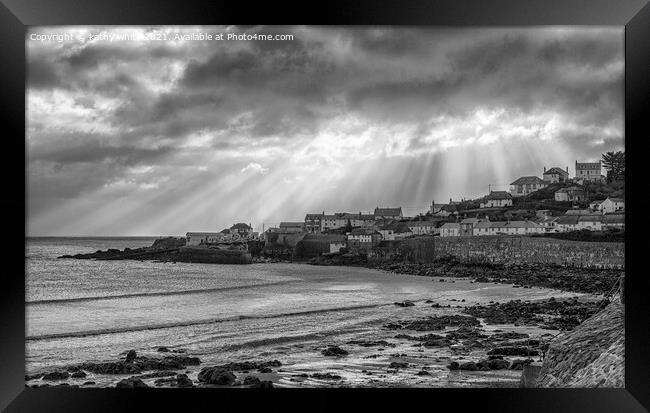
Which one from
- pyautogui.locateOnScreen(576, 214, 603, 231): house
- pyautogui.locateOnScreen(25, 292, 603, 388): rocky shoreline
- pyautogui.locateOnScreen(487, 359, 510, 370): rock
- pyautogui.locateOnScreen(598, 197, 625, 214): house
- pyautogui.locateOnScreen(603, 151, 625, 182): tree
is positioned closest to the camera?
pyautogui.locateOnScreen(25, 292, 603, 388): rocky shoreline

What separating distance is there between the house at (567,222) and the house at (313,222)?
3.23 meters

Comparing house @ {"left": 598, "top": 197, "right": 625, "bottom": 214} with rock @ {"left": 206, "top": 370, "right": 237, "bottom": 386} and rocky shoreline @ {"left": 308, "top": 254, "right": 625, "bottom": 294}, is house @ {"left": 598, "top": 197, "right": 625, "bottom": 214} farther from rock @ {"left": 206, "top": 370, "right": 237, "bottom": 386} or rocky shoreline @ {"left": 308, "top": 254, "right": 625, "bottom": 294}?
rock @ {"left": 206, "top": 370, "right": 237, "bottom": 386}

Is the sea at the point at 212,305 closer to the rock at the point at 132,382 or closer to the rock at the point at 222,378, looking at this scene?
the rock at the point at 222,378

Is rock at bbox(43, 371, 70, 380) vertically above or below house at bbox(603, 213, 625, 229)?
below

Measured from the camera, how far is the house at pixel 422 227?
7153 millimetres

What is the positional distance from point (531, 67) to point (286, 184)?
3.27 metres

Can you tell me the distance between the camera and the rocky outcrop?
3.98 metres

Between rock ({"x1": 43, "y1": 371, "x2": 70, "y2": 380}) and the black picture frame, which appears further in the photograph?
rock ({"x1": 43, "y1": 371, "x2": 70, "y2": 380})

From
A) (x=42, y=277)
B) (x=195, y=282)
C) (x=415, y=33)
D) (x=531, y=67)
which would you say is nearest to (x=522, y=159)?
(x=531, y=67)

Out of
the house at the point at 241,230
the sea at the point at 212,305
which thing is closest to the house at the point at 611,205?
the sea at the point at 212,305

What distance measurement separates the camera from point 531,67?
6504mm

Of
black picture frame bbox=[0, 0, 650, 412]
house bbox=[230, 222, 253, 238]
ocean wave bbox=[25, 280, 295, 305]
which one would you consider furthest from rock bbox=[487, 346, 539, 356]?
house bbox=[230, 222, 253, 238]

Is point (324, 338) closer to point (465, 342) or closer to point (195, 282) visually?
point (465, 342)

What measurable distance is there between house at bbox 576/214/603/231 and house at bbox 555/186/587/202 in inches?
10.1
